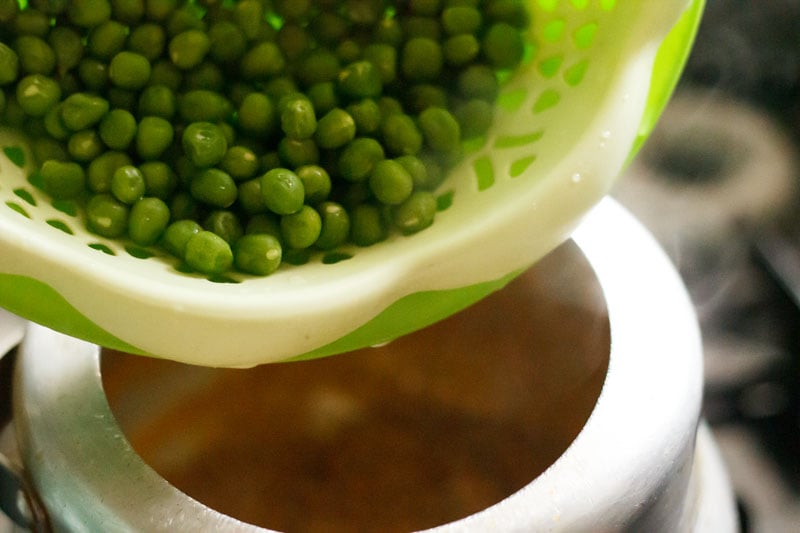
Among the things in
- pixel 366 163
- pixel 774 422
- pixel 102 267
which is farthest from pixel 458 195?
pixel 774 422

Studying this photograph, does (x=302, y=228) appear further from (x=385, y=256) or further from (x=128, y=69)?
(x=128, y=69)

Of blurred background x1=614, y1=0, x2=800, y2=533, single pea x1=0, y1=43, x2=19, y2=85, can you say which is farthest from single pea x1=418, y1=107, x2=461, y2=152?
blurred background x1=614, y1=0, x2=800, y2=533

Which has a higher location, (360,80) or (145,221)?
(360,80)

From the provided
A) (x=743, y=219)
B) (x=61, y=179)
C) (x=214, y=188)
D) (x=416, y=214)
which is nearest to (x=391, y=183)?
(x=416, y=214)

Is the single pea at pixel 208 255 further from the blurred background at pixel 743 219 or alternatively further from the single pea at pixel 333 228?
the blurred background at pixel 743 219

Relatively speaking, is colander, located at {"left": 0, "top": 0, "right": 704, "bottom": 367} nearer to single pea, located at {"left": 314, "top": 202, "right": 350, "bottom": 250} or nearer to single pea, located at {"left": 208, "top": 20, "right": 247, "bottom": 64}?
single pea, located at {"left": 314, "top": 202, "right": 350, "bottom": 250}

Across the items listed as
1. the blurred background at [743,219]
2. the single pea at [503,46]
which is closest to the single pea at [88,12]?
the single pea at [503,46]
